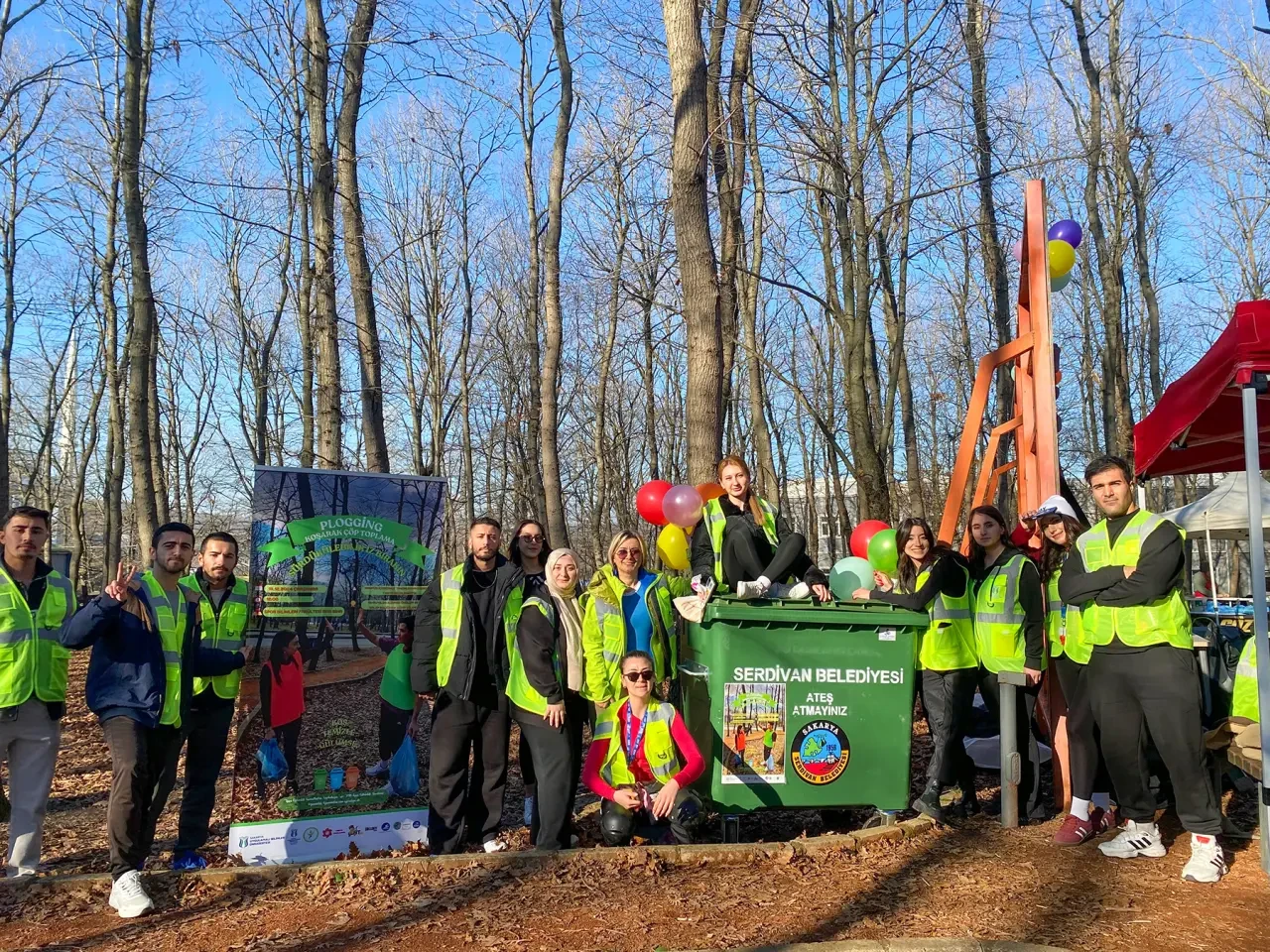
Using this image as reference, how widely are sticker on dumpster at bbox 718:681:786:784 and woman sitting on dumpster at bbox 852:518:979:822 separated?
879mm

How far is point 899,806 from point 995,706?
1.25m

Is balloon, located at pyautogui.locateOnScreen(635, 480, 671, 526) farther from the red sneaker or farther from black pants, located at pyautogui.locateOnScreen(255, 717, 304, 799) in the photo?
the red sneaker

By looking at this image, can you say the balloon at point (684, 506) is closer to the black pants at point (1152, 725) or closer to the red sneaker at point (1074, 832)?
the black pants at point (1152, 725)

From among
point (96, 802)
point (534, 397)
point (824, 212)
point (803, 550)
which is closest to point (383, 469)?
point (96, 802)

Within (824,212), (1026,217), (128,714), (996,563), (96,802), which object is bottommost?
(96,802)

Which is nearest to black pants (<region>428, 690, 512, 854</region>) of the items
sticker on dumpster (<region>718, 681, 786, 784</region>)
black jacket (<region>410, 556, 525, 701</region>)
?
black jacket (<region>410, 556, 525, 701</region>)

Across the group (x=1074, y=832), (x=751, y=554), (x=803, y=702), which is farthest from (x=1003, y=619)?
(x=751, y=554)

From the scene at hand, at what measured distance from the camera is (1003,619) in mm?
5316

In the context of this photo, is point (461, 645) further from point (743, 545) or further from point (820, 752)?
point (820, 752)

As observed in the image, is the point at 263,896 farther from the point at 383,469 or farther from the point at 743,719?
the point at 383,469

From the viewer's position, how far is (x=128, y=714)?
4.30 meters

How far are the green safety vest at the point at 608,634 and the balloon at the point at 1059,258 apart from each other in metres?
3.96

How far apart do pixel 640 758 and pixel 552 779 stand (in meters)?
0.45

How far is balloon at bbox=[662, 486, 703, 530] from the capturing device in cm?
604
